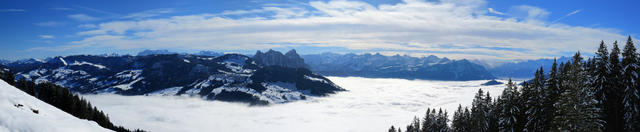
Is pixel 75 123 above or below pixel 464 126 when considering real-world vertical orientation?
above

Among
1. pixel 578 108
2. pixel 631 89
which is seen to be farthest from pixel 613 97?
pixel 578 108

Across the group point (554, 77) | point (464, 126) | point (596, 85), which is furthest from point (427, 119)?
point (596, 85)

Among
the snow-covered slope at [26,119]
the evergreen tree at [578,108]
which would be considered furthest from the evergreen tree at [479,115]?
the snow-covered slope at [26,119]

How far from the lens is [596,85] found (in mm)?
46281

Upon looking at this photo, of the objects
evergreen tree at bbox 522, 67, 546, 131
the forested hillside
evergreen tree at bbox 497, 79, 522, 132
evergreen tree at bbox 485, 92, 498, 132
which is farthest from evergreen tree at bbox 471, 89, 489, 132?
evergreen tree at bbox 522, 67, 546, 131

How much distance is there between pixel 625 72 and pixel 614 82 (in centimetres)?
182

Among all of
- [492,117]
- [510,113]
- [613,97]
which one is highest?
[613,97]

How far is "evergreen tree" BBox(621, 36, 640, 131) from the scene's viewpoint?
42.3 m

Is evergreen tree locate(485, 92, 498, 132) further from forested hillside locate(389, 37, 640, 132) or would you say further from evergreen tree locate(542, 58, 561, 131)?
evergreen tree locate(542, 58, 561, 131)

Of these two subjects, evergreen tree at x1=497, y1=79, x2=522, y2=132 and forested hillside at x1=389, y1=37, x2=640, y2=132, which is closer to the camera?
forested hillside at x1=389, y1=37, x2=640, y2=132

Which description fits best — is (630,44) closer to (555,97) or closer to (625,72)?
(625,72)

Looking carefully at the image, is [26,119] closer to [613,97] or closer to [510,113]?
[510,113]

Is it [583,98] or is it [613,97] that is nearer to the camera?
[583,98]

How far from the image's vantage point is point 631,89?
43281 mm
